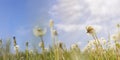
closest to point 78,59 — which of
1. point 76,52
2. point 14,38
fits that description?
point 76,52

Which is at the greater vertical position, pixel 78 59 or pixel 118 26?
pixel 118 26

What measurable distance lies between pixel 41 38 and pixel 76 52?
45cm

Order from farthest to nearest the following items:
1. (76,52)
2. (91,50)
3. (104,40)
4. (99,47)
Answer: (104,40)
(91,50)
(99,47)
(76,52)

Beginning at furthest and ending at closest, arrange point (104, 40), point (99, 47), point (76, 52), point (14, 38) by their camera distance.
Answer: point (104, 40) < point (14, 38) < point (99, 47) < point (76, 52)

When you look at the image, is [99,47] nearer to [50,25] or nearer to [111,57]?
[50,25]

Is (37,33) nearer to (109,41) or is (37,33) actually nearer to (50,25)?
(50,25)

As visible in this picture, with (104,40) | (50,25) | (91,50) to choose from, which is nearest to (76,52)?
(50,25)

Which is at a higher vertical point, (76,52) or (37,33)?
(37,33)

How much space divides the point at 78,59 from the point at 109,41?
1927 mm

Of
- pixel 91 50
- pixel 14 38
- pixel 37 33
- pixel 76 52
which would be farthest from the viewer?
pixel 91 50

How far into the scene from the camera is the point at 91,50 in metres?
4.05

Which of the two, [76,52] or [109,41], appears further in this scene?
[109,41]

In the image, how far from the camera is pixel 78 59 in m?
2.39

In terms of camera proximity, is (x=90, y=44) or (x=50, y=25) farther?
(x=90, y=44)
